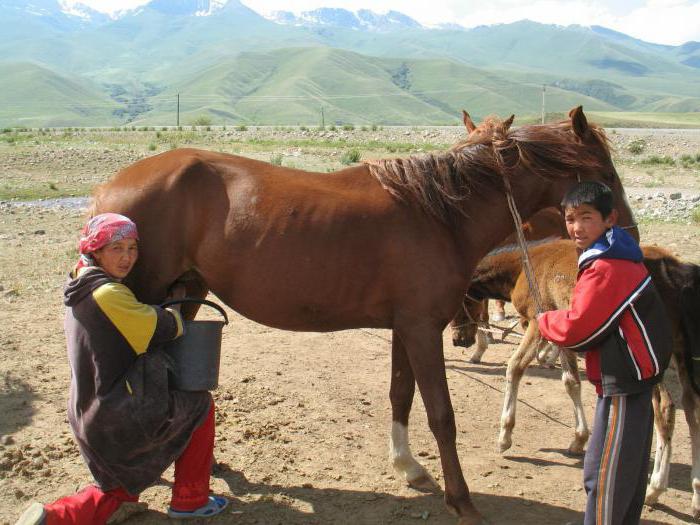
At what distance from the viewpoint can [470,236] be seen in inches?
164

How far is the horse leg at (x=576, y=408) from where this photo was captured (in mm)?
5199

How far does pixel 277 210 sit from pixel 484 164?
52.0 inches

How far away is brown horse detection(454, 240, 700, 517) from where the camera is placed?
4.55 m

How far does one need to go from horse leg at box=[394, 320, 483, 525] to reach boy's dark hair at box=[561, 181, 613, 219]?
114 centimetres

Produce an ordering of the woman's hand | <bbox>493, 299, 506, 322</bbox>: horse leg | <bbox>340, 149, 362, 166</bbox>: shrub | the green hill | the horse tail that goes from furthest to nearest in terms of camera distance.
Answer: the green hill < <bbox>340, 149, 362, 166</bbox>: shrub < <bbox>493, 299, 506, 322</bbox>: horse leg < the horse tail < the woman's hand

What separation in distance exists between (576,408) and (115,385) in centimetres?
363

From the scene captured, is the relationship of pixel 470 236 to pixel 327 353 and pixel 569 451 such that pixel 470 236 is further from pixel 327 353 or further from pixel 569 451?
pixel 327 353

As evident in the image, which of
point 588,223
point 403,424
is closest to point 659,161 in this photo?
point 403,424

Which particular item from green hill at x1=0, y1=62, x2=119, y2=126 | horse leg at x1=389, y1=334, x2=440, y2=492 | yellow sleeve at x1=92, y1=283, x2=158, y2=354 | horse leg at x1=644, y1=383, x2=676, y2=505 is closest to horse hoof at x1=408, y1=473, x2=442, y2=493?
horse leg at x1=389, y1=334, x2=440, y2=492

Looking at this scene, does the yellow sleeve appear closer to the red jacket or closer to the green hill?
the red jacket

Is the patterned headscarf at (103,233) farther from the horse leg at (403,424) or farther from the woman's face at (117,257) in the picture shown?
the horse leg at (403,424)

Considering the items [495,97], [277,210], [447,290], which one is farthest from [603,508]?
[495,97]

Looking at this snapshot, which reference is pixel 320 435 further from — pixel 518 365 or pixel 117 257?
pixel 117 257

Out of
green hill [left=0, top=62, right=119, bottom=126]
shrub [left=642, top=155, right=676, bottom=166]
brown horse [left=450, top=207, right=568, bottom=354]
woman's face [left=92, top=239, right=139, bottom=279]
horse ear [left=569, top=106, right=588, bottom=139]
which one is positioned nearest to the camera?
woman's face [left=92, top=239, right=139, bottom=279]
